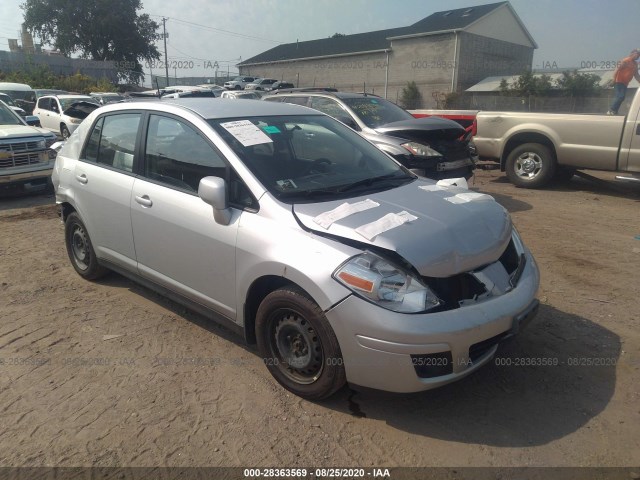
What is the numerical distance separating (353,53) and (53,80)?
2352 centimetres

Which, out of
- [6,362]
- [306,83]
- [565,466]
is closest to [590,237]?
[565,466]

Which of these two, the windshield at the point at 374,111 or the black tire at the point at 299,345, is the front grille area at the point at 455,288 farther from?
the windshield at the point at 374,111

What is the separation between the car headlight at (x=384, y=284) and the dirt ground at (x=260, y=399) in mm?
539

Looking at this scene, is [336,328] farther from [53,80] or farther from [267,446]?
[53,80]

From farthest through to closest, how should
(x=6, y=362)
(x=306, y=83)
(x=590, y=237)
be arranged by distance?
A: (x=306, y=83), (x=590, y=237), (x=6, y=362)

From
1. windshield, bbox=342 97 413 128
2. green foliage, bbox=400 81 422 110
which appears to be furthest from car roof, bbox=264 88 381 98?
green foliage, bbox=400 81 422 110

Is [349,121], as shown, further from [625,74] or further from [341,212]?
[625,74]

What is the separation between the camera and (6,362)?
3643 millimetres

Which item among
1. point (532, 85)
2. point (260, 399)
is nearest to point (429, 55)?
point (532, 85)

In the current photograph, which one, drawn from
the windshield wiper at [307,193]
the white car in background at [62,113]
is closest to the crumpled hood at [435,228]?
the windshield wiper at [307,193]

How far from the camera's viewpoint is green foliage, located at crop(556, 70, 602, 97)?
93.6 feet

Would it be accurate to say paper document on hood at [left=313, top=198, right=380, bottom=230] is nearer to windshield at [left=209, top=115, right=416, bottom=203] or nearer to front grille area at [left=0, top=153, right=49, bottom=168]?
windshield at [left=209, top=115, right=416, bottom=203]

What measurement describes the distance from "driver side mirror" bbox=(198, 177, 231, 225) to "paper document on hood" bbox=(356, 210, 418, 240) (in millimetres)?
928

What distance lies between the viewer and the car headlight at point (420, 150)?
7.16 m
